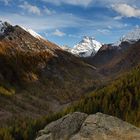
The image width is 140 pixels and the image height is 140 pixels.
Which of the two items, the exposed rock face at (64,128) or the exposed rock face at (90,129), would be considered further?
the exposed rock face at (64,128)

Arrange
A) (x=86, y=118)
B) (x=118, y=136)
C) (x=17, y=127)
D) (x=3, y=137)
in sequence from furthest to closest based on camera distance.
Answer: (x=17, y=127) < (x=3, y=137) < (x=86, y=118) < (x=118, y=136)

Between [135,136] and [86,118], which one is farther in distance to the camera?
[86,118]

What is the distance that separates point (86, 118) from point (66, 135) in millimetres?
3530

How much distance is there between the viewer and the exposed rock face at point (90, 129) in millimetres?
45906

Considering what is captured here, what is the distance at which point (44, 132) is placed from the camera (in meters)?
49.8

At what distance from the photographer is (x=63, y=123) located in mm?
49719

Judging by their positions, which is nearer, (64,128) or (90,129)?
(90,129)

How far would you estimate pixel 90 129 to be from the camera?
154ft

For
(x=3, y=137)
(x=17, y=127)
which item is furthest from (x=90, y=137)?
(x=17, y=127)

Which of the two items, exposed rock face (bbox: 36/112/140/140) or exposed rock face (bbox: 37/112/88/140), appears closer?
exposed rock face (bbox: 36/112/140/140)

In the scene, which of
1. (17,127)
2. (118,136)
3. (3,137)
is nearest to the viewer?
(118,136)

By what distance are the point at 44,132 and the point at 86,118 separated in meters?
5.56

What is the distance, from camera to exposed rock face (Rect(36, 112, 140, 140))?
45.9 meters

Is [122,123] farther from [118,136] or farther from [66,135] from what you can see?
[66,135]
